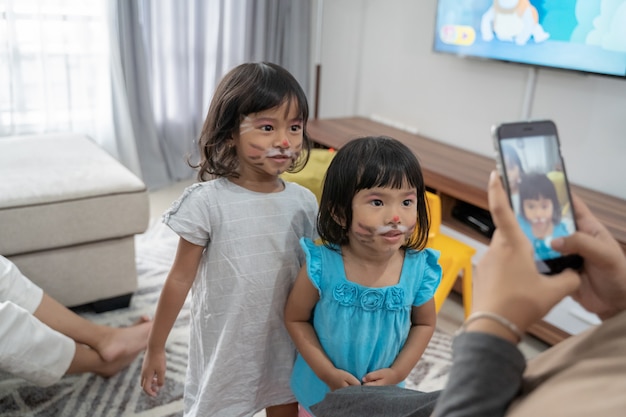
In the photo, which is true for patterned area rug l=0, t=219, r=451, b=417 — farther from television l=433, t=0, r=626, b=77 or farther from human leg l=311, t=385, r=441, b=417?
television l=433, t=0, r=626, b=77

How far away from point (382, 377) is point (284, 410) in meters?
0.35

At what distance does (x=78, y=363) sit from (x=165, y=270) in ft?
2.77

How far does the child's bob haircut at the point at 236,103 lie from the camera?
1.00m

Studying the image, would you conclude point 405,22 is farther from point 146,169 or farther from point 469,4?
point 146,169

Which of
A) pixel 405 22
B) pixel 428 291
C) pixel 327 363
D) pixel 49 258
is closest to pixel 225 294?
pixel 327 363

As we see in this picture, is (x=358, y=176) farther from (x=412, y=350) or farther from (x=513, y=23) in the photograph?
(x=513, y=23)

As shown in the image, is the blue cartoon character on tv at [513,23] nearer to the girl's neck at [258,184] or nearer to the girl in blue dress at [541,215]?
the girl's neck at [258,184]

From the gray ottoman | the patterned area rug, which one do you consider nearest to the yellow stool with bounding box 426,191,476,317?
the patterned area rug

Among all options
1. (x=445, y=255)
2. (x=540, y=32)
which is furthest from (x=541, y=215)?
(x=540, y=32)

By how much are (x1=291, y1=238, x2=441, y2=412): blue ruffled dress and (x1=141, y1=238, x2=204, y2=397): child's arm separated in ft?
0.73

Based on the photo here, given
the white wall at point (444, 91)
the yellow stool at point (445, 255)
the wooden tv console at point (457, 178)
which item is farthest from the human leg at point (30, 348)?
the white wall at point (444, 91)

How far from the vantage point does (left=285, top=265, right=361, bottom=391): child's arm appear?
3.19ft

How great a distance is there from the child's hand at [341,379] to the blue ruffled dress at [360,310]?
1.2 inches

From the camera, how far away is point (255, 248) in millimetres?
1038
